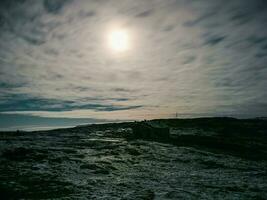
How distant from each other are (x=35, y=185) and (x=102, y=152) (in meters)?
8.46

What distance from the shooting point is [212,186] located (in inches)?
460

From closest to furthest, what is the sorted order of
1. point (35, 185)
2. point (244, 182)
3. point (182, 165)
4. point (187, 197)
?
point (187, 197)
point (35, 185)
point (244, 182)
point (182, 165)

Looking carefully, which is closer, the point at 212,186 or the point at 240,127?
the point at 212,186

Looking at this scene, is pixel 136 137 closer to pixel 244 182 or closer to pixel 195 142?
pixel 195 142

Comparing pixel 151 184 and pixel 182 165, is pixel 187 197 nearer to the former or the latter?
pixel 151 184

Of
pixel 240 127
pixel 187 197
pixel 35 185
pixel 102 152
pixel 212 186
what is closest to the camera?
pixel 187 197

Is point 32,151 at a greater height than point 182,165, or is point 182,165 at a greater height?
point 32,151

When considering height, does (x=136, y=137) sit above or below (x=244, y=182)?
above

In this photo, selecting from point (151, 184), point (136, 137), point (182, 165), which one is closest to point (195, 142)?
point (136, 137)

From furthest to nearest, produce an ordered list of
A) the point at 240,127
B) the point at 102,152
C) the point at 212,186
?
the point at 240,127
the point at 102,152
the point at 212,186

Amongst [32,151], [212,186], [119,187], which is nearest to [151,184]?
[119,187]

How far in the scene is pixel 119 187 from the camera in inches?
429

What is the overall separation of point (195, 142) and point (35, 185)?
1987 centimetres

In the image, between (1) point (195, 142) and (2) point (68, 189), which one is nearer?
(2) point (68, 189)
